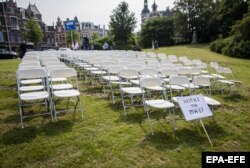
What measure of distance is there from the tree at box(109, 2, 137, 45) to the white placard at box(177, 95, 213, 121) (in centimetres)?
2684

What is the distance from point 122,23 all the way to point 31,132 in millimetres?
27625

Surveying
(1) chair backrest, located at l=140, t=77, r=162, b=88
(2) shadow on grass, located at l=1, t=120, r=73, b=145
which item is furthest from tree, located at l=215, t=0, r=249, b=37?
(2) shadow on grass, located at l=1, t=120, r=73, b=145

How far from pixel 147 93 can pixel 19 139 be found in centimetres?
408

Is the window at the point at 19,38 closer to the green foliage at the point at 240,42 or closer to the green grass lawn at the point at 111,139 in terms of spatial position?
the green foliage at the point at 240,42

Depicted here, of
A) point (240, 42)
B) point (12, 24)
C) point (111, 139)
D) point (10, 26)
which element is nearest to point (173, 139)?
point (111, 139)

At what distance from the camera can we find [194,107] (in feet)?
15.5

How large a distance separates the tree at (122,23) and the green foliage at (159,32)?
61.5ft

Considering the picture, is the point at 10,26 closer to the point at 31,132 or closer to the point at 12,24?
the point at 12,24

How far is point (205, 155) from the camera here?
378cm

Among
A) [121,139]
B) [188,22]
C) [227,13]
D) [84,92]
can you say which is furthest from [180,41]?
[121,139]

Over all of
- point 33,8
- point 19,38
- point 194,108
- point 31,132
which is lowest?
point 31,132

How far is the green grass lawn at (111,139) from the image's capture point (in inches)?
152

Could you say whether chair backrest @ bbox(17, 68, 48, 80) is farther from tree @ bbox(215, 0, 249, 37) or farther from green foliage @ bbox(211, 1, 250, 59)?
tree @ bbox(215, 0, 249, 37)

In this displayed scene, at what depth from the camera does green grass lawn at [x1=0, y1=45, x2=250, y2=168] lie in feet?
12.7
